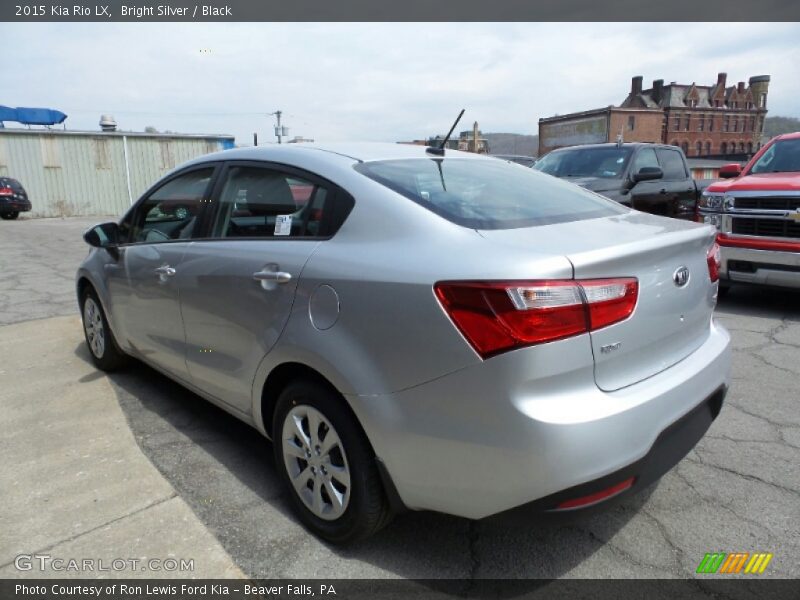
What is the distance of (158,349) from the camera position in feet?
10.8

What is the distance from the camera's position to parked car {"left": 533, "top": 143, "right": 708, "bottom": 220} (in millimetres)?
7160

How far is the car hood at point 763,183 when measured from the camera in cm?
516

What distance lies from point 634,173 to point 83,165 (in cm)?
2154

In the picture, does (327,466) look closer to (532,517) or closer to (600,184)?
(532,517)

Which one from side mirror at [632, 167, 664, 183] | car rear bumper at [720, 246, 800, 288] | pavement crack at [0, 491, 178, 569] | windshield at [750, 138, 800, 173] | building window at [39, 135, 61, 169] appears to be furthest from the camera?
building window at [39, 135, 61, 169]

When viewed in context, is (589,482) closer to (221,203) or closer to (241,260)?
(241,260)

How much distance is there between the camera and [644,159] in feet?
25.6

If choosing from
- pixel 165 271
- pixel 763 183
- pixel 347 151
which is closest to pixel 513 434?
pixel 347 151

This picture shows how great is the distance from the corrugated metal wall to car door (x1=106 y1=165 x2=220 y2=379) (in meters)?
18.3

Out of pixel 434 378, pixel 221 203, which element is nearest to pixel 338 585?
pixel 434 378

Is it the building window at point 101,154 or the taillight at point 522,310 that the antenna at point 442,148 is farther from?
the building window at point 101,154

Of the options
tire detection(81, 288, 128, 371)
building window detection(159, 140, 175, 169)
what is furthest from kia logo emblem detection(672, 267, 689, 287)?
building window detection(159, 140, 175, 169)

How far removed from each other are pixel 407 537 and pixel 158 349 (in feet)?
6.25

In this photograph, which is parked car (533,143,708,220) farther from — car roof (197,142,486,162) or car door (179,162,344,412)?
car door (179,162,344,412)
